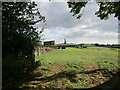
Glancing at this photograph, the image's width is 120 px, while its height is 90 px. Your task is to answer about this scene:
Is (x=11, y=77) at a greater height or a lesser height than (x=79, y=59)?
greater

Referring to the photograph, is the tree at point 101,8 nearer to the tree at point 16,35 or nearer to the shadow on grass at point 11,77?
the tree at point 16,35

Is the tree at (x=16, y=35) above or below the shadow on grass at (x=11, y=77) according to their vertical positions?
above

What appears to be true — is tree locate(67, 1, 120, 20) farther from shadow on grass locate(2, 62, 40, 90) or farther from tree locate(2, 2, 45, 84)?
shadow on grass locate(2, 62, 40, 90)

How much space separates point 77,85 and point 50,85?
1183 millimetres

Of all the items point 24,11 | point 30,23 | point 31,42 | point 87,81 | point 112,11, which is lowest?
point 87,81

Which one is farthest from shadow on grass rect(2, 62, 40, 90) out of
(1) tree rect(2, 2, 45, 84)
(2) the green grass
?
(2) the green grass

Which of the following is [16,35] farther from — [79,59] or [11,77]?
[79,59]

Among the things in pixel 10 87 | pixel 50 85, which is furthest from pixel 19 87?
pixel 50 85

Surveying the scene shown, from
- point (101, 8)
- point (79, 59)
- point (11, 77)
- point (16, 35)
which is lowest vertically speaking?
point (79, 59)

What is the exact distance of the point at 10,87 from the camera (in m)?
4.52

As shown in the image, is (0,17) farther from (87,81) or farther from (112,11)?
(112,11)

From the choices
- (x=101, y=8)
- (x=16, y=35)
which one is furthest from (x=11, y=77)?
(x=101, y=8)

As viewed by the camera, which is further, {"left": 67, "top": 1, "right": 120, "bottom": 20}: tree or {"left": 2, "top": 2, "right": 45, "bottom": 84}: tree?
{"left": 67, "top": 1, "right": 120, "bottom": 20}: tree

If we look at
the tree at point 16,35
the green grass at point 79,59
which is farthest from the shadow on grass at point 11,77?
the green grass at point 79,59
